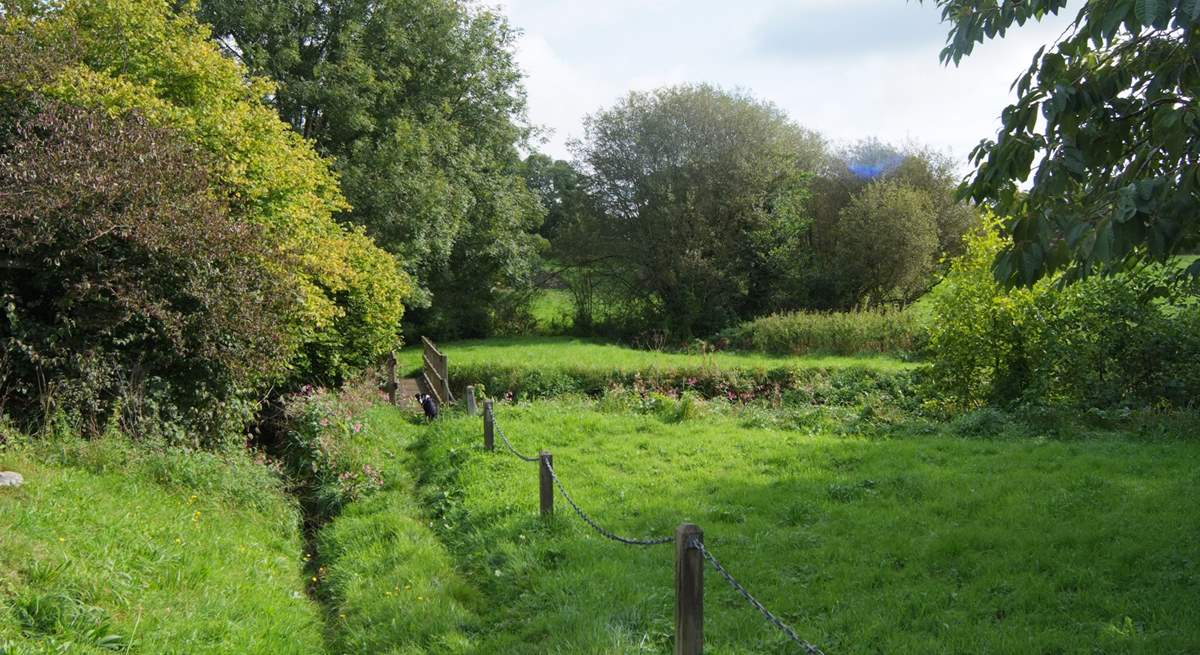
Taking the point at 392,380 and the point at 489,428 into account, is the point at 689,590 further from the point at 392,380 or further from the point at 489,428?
the point at 392,380

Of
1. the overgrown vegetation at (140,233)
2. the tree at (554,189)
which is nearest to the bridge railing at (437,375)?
the overgrown vegetation at (140,233)

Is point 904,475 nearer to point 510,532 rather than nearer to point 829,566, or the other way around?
point 829,566

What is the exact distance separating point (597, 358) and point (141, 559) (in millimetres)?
18424

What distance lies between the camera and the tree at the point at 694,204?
109ft

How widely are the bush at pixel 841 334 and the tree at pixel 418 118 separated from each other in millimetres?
10939

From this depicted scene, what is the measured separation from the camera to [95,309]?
9125mm

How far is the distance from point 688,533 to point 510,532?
3.88m

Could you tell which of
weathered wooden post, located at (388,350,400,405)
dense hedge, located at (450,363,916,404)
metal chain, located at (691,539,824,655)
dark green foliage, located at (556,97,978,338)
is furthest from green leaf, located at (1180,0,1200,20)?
dark green foliage, located at (556,97,978,338)

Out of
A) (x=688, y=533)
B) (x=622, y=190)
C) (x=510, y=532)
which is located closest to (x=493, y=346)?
(x=622, y=190)

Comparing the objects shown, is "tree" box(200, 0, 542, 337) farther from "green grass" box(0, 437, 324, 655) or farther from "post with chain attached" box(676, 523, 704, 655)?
"post with chain attached" box(676, 523, 704, 655)

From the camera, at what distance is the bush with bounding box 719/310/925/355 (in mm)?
25125

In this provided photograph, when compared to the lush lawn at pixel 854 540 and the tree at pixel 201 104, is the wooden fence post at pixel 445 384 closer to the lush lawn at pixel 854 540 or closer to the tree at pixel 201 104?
the tree at pixel 201 104

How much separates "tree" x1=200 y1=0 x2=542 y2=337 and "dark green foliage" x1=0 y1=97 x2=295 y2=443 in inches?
515

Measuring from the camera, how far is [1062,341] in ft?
44.5
